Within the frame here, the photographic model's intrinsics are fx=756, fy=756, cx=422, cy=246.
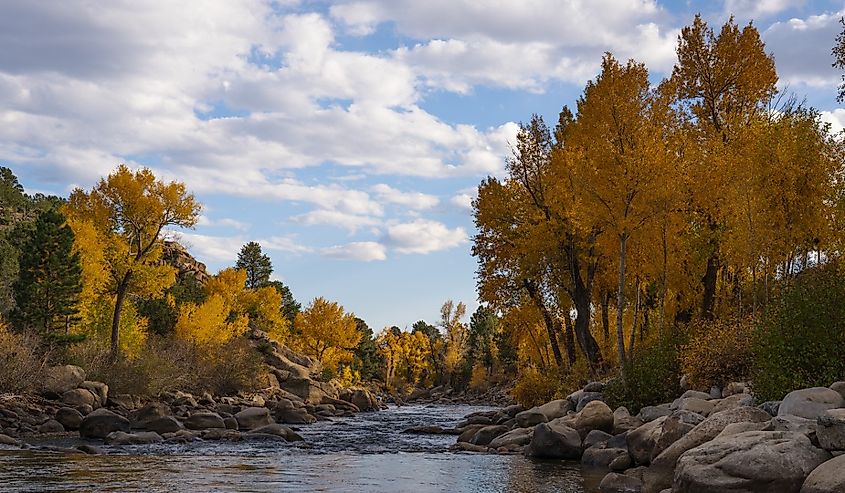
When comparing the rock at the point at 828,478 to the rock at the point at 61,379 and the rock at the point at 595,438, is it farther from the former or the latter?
the rock at the point at 61,379

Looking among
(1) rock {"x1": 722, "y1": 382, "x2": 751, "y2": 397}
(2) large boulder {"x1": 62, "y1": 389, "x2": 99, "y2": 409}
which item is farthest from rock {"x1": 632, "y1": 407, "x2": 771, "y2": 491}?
(2) large boulder {"x1": 62, "y1": 389, "x2": 99, "y2": 409}

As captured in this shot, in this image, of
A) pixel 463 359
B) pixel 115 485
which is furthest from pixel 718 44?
pixel 463 359

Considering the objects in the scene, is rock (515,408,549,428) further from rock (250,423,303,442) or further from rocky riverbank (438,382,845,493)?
rock (250,423,303,442)

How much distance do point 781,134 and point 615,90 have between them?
5577 millimetres

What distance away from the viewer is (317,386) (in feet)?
174

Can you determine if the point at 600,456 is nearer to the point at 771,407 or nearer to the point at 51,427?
the point at 771,407

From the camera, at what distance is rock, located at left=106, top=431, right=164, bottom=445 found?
74.0 ft

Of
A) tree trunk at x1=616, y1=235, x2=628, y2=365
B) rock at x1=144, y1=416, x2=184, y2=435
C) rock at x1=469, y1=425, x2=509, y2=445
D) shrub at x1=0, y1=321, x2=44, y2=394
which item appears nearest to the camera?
tree trunk at x1=616, y1=235, x2=628, y2=365

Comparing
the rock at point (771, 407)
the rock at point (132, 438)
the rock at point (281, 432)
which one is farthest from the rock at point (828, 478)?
the rock at point (132, 438)

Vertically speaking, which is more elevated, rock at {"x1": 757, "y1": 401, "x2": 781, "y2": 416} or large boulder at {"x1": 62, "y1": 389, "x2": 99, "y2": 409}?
rock at {"x1": 757, "y1": 401, "x2": 781, "y2": 416}

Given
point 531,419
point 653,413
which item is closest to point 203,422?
point 531,419

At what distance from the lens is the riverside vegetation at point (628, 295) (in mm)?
15414

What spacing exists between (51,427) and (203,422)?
526 cm

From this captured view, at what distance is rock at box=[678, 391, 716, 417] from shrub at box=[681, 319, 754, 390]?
3.30 meters
